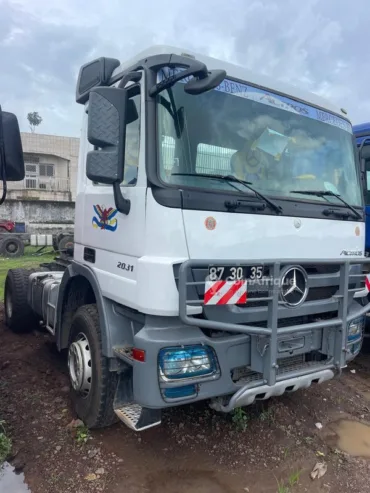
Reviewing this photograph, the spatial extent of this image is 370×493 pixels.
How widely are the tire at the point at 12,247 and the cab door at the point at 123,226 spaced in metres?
12.1

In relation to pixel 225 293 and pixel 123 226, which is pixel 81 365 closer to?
pixel 123 226

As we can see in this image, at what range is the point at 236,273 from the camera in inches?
106

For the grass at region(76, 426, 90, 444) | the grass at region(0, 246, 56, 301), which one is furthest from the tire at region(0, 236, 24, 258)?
the grass at region(76, 426, 90, 444)

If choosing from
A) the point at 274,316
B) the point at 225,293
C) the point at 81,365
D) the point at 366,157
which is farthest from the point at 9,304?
the point at 366,157

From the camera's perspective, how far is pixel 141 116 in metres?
2.71

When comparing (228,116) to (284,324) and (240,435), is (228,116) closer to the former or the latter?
(284,324)

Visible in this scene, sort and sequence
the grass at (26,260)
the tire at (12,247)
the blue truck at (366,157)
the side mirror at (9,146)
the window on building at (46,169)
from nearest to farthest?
1. the side mirror at (9,146)
2. the blue truck at (366,157)
3. the grass at (26,260)
4. the tire at (12,247)
5. the window on building at (46,169)

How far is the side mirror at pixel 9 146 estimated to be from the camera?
265 cm

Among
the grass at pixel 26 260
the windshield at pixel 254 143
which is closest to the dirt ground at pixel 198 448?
the windshield at pixel 254 143

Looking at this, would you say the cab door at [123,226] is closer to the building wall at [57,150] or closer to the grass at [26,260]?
the grass at [26,260]

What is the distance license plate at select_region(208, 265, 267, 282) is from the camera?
8.60 feet

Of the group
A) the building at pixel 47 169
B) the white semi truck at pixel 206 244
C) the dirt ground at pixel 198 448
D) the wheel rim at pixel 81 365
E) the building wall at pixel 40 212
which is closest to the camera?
the white semi truck at pixel 206 244

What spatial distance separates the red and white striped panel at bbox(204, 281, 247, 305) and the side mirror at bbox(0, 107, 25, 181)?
1.51 m

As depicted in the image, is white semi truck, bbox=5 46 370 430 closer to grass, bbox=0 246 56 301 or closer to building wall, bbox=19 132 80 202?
grass, bbox=0 246 56 301
